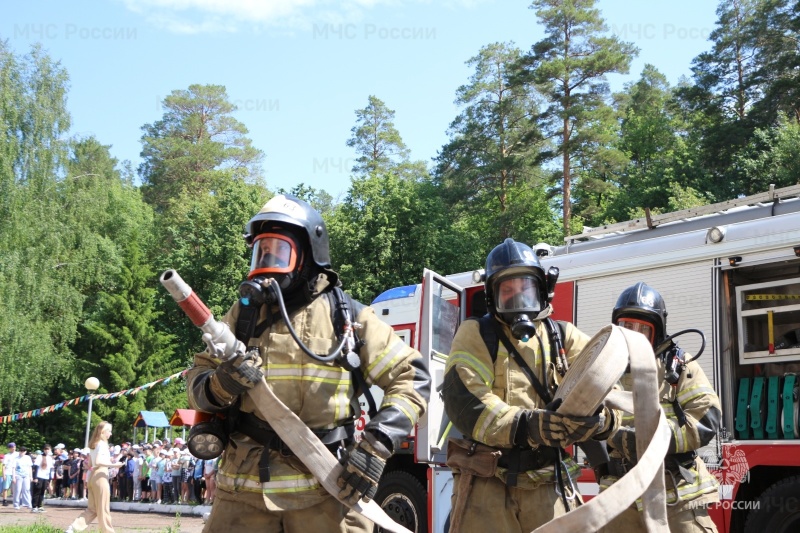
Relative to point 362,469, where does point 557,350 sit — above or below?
above

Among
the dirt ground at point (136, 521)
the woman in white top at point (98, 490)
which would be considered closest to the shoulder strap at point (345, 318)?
the woman in white top at point (98, 490)

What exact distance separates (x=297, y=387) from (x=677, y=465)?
8.83 ft

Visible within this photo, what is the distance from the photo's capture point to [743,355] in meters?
8.23

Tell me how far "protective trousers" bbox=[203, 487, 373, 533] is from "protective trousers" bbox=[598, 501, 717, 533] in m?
2.12

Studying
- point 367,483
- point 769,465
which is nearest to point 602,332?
point 367,483

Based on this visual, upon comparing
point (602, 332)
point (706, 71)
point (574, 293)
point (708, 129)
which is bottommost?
point (602, 332)

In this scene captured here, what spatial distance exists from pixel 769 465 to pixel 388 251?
2781 centimetres

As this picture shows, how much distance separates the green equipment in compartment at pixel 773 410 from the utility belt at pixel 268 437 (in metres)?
5.14

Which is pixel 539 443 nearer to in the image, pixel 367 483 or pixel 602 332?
pixel 602 332

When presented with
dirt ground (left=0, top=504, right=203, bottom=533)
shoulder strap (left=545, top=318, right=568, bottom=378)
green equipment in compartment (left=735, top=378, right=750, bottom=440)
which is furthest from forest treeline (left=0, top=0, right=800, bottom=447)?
shoulder strap (left=545, top=318, right=568, bottom=378)

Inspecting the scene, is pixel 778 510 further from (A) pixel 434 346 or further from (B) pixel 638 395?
(B) pixel 638 395

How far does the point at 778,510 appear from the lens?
24.6 ft

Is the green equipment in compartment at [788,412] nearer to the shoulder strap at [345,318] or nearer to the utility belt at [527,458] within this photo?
the utility belt at [527,458]

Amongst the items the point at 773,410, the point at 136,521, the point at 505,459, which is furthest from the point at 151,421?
the point at 505,459
